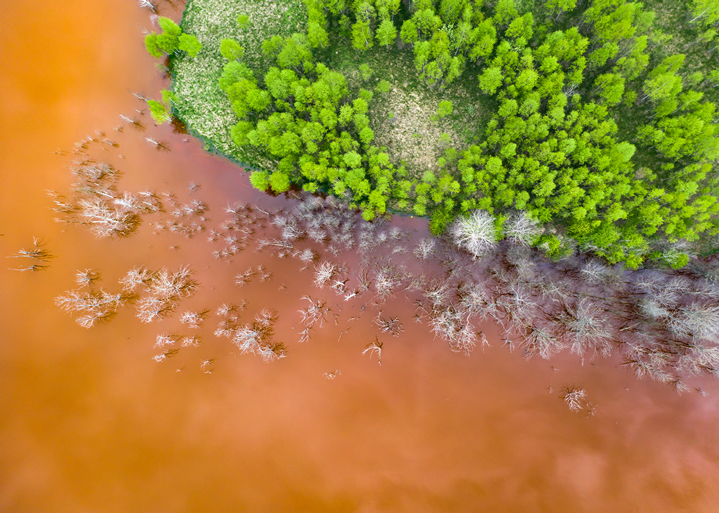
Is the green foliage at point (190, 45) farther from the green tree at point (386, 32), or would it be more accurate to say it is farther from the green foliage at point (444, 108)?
the green foliage at point (444, 108)

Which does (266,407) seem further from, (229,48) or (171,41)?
(171,41)

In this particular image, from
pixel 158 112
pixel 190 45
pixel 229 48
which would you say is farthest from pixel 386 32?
pixel 158 112

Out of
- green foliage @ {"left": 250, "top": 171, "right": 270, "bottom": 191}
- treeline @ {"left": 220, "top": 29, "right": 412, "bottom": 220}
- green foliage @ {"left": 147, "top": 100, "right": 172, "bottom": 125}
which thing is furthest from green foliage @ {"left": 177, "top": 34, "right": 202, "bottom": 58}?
green foliage @ {"left": 250, "top": 171, "right": 270, "bottom": 191}

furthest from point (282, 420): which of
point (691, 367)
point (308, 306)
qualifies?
point (691, 367)

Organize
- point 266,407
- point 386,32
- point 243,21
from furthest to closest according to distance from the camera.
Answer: point 266,407 → point 243,21 → point 386,32

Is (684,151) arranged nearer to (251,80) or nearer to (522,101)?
(522,101)

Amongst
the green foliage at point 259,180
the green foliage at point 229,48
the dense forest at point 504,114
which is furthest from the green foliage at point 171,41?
the green foliage at point 259,180
